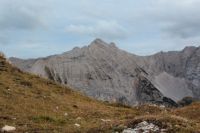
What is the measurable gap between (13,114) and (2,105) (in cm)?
307

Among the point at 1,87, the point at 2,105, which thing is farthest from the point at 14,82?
the point at 2,105

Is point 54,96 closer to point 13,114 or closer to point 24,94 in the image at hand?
point 24,94

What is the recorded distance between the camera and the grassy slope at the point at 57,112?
933 inches

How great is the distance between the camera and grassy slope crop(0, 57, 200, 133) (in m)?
23.7

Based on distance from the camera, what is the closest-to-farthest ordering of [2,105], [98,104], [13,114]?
[13,114] → [2,105] → [98,104]

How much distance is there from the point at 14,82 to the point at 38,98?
457 centimetres

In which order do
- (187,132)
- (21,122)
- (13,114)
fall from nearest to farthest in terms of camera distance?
(187,132)
(21,122)
(13,114)

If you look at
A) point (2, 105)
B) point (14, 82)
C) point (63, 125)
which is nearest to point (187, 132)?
point (63, 125)

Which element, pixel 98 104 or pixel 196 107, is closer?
pixel 196 107

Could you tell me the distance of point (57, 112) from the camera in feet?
122

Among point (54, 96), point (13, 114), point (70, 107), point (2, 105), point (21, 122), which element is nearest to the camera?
point (21, 122)

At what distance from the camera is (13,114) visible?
33062 millimetres

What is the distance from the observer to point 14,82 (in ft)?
148

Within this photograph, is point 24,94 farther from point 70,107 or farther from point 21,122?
point 21,122
